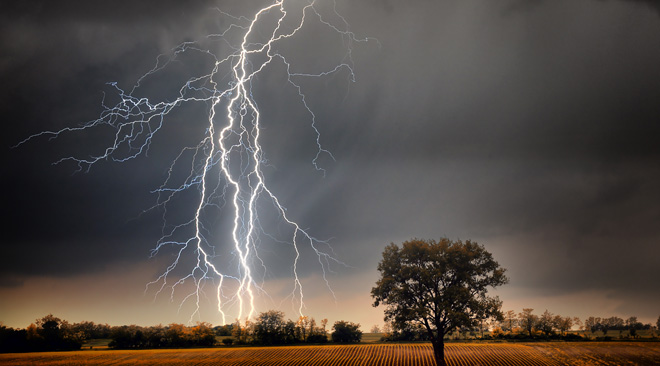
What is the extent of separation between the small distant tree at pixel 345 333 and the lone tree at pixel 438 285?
35967 millimetres

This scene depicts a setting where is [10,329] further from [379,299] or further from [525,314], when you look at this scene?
[525,314]

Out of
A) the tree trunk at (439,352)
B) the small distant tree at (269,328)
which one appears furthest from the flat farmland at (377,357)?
the small distant tree at (269,328)

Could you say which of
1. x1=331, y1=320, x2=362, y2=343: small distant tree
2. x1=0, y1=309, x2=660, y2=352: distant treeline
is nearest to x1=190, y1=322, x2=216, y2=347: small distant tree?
x1=0, y1=309, x2=660, y2=352: distant treeline

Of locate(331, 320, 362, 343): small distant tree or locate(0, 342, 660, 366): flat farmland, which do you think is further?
locate(331, 320, 362, 343): small distant tree

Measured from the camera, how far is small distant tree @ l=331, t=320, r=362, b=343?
59969 millimetres

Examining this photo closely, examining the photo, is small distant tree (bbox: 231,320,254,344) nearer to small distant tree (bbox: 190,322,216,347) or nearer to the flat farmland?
small distant tree (bbox: 190,322,216,347)

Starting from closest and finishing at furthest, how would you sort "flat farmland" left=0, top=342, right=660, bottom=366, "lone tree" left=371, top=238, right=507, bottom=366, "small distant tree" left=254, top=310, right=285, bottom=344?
"lone tree" left=371, top=238, right=507, bottom=366, "flat farmland" left=0, top=342, right=660, bottom=366, "small distant tree" left=254, top=310, right=285, bottom=344

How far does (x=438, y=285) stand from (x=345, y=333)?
37861 mm

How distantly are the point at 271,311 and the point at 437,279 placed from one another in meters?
45.1

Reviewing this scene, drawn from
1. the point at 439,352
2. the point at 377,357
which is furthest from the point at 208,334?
the point at 439,352

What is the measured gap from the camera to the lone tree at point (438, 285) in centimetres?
2556

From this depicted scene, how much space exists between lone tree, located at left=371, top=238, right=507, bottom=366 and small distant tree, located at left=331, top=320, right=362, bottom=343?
35967mm

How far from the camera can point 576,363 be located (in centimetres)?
3067

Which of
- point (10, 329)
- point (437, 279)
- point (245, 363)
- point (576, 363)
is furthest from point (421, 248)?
point (10, 329)
